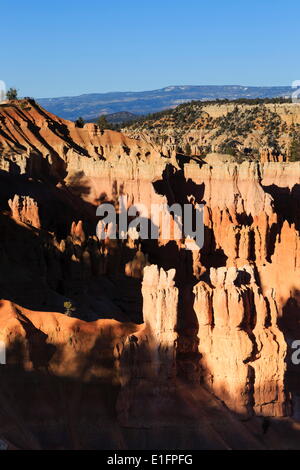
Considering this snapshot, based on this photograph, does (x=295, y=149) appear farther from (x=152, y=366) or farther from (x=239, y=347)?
(x=152, y=366)

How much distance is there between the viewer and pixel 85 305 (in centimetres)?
4575

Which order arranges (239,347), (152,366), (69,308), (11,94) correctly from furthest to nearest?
(11,94) → (69,308) → (239,347) → (152,366)

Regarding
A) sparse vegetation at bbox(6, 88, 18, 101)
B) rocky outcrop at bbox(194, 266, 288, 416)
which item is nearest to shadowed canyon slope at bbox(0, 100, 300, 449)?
rocky outcrop at bbox(194, 266, 288, 416)

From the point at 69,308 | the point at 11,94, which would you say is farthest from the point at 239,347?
the point at 11,94

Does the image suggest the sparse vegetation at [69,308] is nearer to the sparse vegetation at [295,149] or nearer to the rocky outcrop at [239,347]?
the rocky outcrop at [239,347]

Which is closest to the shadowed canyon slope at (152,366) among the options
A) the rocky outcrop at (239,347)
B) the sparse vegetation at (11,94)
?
the rocky outcrop at (239,347)

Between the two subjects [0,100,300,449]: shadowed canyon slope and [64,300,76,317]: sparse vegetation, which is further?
[64,300,76,317]: sparse vegetation

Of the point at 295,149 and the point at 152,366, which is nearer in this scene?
the point at 152,366

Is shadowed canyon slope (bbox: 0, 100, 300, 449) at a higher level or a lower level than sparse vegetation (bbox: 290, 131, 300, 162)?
lower

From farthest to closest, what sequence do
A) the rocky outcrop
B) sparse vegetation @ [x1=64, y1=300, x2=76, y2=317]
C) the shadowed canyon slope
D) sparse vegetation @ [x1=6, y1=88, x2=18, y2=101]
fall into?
1. sparse vegetation @ [x1=6, y1=88, x2=18, y2=101]
2. sparse vegetation @ [x1=64, y1=300, x2=76, y2=317]
3. the rocky outcrop
4. the shadowed canyon slope

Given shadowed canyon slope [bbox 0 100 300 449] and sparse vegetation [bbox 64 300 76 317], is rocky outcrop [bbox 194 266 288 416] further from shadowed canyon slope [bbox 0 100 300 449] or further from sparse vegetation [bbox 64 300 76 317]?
sparse vegetation [bbox 64 300 76 317]
